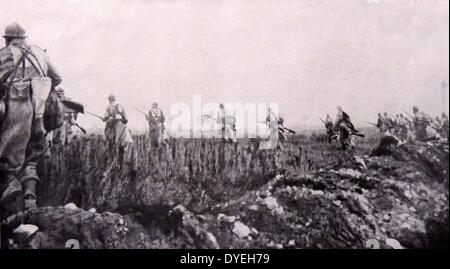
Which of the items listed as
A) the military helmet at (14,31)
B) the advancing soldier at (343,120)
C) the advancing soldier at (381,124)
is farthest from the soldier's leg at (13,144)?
the advancing soldier at (381,124)

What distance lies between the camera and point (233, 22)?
6160 millimetres

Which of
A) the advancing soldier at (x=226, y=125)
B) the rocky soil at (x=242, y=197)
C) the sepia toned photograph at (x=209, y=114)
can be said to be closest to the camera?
the rocky soil at (x=242, y=197)

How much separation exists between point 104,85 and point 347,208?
11.7 ft

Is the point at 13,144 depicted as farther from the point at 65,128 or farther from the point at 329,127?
the point at 329,127

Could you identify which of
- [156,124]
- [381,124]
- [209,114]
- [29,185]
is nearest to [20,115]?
[29,185]

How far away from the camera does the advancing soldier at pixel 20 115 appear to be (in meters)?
6.08

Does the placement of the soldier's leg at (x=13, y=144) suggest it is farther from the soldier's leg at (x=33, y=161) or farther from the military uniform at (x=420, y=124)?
the military uniform at (x=420, y=124)

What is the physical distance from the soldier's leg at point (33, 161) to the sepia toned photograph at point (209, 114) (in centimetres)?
1

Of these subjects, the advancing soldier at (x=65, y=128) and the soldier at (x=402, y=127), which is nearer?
the soldier at (x=402, y=127)

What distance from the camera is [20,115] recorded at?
20.0 feet

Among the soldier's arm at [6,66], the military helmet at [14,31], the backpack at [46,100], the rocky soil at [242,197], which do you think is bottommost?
the rocky soil at [242,197]

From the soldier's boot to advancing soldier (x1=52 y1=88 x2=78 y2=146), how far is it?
0.47 metres
